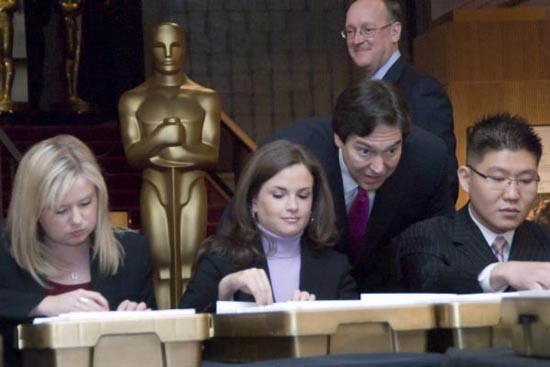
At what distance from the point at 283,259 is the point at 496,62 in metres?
5.10

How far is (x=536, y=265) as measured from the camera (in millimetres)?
2900

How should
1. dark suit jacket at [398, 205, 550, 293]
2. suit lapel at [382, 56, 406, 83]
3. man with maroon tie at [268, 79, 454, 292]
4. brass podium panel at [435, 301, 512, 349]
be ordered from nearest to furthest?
brass podium panel at [435, 301, 512, 349]
dark suit jacket at [398, 205, 550, 293]
man with maroon tie at [268, 79, 454, 292]
suit lapel at [382, 56, 406, 83]

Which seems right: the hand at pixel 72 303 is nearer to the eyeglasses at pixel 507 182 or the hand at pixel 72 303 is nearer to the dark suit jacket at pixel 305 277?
the dark suit jacket at pixel 305 277

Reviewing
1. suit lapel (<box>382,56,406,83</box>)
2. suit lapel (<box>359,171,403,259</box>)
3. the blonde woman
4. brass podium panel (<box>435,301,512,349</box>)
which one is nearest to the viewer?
brass podium panel (<box>435,301,512,349</box>)

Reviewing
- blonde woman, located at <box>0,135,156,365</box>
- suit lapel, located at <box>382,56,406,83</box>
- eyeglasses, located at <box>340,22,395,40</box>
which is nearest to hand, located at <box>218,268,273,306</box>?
blonde woman, located at <box>0,135,156,365</box>

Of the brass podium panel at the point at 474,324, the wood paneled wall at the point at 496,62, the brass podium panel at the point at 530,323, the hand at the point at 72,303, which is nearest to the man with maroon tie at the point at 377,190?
the hand at the point at 72,303

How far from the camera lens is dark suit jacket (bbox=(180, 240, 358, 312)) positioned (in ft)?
11.2

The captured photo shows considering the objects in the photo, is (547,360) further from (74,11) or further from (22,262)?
(74,11)

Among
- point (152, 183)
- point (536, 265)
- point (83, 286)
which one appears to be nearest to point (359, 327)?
point (536, 265)

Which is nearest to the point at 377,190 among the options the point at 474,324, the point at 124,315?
the point at 474,324

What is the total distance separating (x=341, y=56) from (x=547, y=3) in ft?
9.20

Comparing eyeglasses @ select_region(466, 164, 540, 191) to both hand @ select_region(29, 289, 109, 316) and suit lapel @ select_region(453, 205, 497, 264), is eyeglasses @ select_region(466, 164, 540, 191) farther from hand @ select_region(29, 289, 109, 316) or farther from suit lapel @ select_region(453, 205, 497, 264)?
hand @ select_region(29, 289, 109, 316)

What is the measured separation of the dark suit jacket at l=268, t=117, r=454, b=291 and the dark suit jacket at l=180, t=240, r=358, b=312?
0.35 metres

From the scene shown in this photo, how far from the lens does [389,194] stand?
12.8 ft
